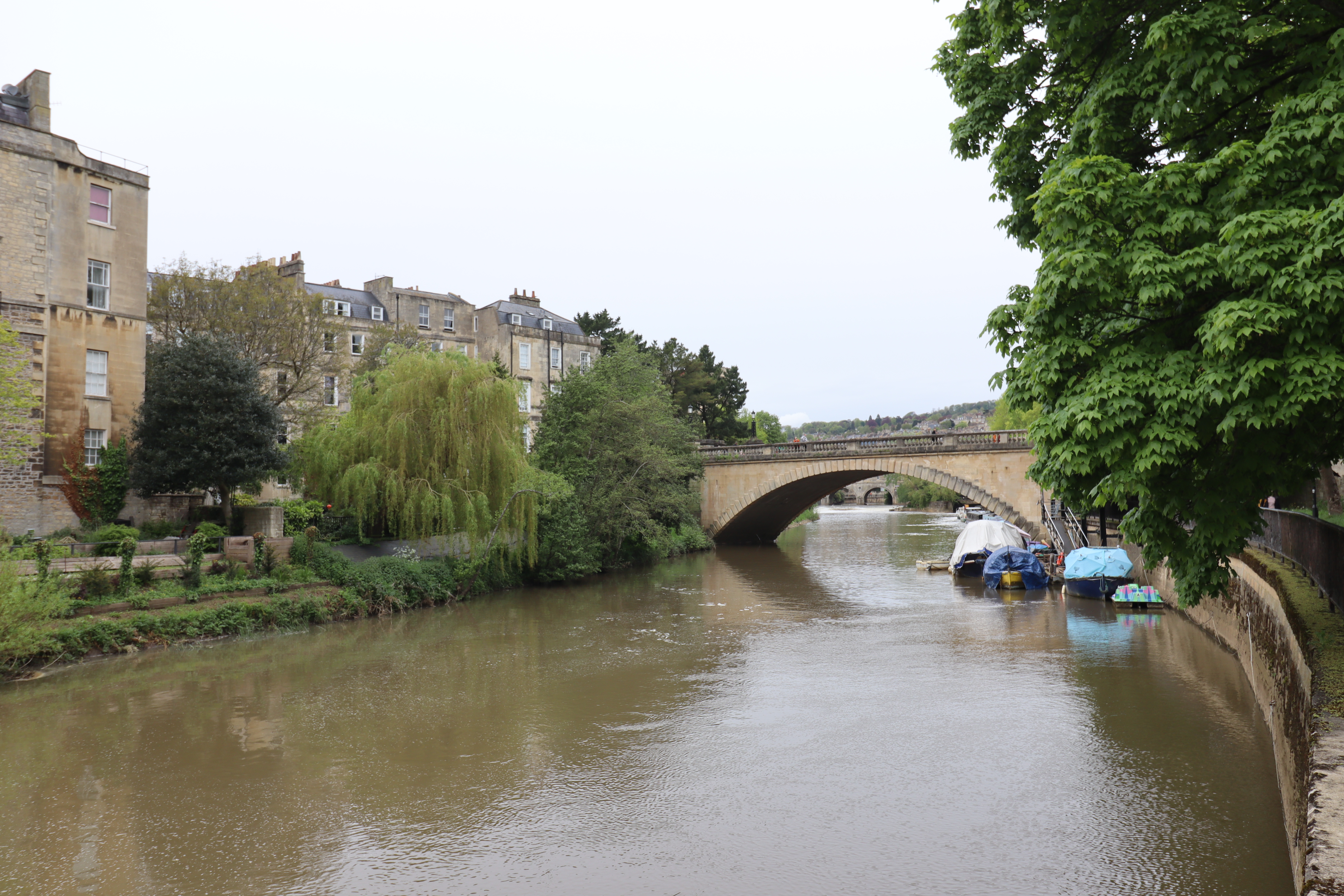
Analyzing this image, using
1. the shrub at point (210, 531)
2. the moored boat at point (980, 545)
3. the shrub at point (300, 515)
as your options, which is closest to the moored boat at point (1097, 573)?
the moored boat at point (980, 545)

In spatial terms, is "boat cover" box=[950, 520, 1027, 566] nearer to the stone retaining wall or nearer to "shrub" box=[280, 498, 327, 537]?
the stone retaining wall

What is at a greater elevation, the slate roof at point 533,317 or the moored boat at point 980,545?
the slate roof at point 533,317

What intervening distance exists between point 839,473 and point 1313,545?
93.6ft

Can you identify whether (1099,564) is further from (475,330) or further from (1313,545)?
(475,330)

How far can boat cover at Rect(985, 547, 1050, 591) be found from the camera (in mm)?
28922

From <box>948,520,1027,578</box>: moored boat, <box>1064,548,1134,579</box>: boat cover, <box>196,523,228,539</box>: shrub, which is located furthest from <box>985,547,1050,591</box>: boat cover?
<box>196,523,228,539</box>: shrub

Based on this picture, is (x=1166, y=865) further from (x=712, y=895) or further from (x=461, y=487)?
(x=461, y=487)

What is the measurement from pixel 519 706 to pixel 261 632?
899 cm

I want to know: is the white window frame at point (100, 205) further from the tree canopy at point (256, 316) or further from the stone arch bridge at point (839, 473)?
the stone arch bridge at point (839, 473)

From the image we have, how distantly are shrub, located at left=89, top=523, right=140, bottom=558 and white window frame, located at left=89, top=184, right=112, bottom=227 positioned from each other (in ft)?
27.7

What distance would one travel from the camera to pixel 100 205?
2475 centimetres

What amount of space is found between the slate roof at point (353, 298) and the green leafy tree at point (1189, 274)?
3982 centimetres

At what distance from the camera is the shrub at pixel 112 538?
1995 cm

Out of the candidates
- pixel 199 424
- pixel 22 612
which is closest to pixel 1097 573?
pixel 199 424
